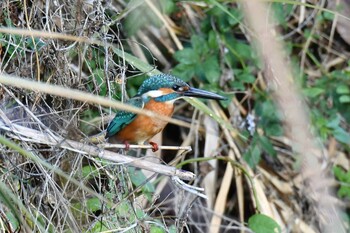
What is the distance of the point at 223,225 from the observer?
116 inches

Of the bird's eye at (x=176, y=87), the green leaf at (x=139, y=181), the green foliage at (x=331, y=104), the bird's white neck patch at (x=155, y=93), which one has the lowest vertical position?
the green foliage at (x=331, y=104)

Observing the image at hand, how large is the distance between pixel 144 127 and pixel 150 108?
0.23 ft

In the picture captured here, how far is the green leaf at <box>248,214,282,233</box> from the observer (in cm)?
250

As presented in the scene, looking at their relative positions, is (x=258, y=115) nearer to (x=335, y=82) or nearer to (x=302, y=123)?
(x=335, y=82)

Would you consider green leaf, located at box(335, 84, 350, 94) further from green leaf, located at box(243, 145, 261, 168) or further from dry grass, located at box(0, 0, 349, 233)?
green leaf, located at box(243, 145, 261, 168)

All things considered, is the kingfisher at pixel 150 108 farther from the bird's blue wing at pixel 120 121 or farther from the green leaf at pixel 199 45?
the green leaf at pixel 199 45

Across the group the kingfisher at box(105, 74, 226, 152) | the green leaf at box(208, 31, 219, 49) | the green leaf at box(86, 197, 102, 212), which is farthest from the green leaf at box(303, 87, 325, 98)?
the green leaf at box(86, 197, 102, 212)

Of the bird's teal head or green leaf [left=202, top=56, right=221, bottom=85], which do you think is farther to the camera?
green leaf [left=202, top=56, right=221, bottom=85]

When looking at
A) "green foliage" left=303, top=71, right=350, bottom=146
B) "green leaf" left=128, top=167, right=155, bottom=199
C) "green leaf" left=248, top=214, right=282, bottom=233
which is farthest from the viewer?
"green foliage" left=303, top=71, right=350, bottom=146

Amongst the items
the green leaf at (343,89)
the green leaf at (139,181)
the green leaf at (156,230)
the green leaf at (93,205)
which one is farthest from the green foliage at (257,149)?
the green leaf at (93,205)

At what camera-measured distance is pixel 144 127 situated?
80.0 inches

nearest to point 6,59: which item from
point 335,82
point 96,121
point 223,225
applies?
point 96,121

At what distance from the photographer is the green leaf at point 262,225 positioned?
8.19 feet

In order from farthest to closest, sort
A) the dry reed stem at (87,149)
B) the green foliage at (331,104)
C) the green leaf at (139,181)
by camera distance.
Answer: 1. the green foliage at (331,104)
2. the green leaf at (139,181)
3. the dry reed stem at (87,149)
